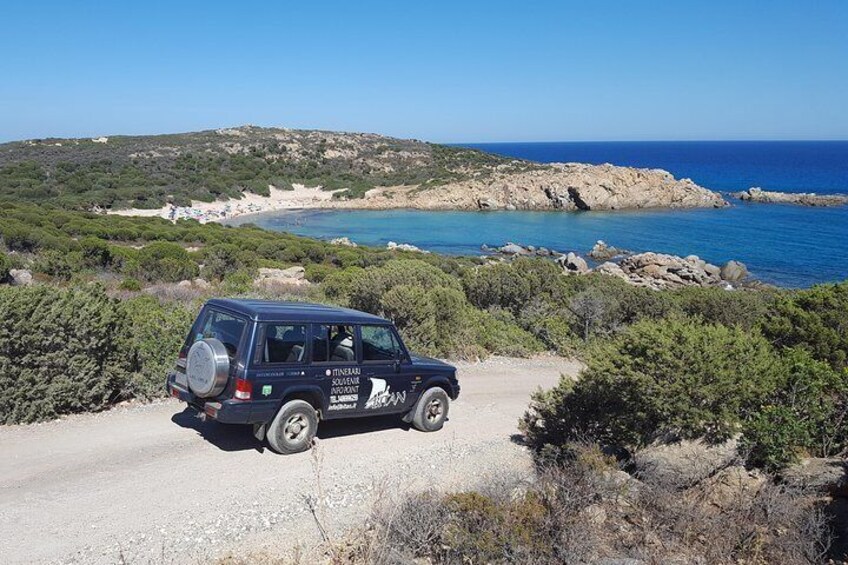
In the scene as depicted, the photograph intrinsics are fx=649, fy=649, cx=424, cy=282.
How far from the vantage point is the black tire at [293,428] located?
7.88m

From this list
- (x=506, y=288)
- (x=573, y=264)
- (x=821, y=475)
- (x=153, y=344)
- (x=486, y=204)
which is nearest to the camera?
(x=821, y=475)

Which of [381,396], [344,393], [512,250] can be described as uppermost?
[344,393]

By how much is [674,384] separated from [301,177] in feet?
295

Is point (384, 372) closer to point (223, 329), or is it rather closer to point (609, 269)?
point (223, 329)

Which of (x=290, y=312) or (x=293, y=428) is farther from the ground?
Result: (x=290, y=312)

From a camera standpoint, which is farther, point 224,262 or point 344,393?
point 224,262

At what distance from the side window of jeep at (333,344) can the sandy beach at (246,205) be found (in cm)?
5268

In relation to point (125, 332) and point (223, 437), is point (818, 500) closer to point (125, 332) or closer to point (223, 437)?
point (223, 437)

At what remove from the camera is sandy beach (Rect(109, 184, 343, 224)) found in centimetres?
6180

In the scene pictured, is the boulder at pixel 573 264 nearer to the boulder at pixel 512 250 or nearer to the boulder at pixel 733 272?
the boulder at pixel 512 250

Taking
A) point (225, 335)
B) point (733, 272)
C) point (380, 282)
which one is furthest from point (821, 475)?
point (733, 272)

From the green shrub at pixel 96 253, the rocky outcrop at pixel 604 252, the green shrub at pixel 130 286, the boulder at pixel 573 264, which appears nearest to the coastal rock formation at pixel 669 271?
the boulder at pixel 573 264

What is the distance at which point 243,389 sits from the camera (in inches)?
292

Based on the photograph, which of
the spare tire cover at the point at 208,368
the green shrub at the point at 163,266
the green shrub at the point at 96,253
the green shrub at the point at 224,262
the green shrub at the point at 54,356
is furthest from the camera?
the green shrub at the point at 224,262
